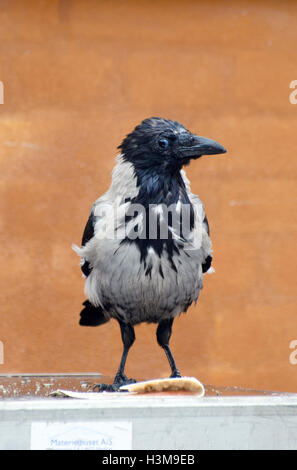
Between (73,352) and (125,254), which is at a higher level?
(125,254)

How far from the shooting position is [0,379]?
11.8ft

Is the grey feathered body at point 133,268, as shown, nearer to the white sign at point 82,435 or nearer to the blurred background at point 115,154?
the white sign at point 82,435

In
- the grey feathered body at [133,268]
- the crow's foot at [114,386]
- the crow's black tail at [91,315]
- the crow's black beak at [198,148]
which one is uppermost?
the crow's black beak at [198,148]

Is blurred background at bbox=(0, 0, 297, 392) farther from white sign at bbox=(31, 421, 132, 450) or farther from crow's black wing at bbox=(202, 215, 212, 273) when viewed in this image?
white sign at bbox=(31, 421, 132, 450)

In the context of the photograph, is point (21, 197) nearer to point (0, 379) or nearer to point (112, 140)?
point (112, 140)

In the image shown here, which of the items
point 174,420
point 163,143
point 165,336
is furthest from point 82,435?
point 163,143

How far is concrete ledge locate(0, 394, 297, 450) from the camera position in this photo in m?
1.79

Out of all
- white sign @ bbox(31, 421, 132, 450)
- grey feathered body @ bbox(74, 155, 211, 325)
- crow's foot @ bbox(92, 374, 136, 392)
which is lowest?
crow's foot @ bbox(92, 374, 136, 392)

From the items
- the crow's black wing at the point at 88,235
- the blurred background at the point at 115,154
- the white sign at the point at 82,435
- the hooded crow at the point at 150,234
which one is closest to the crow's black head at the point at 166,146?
the hooded crow at the point at 150,234

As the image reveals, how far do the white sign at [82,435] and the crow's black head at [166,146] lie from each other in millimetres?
1448

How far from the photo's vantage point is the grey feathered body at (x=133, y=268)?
287 centimetres

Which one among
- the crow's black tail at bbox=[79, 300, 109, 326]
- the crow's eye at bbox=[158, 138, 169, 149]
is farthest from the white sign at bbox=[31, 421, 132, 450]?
the crow's black tail at bbox=[79, 300, 109, 326]
